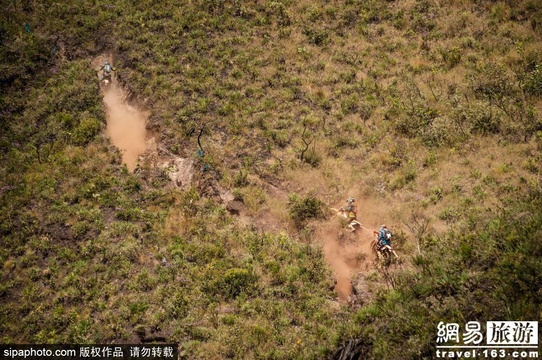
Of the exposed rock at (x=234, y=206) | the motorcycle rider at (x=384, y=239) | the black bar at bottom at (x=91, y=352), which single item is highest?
the exposed rock at (x=234, y=206)

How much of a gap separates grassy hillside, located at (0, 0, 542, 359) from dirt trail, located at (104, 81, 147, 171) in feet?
2.59

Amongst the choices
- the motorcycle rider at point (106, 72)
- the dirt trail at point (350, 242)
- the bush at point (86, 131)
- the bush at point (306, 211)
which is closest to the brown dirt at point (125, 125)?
the motorcycle rider at point (106, 72)

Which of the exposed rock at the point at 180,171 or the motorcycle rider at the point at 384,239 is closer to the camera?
the motorcycle rider at the point at 384,239

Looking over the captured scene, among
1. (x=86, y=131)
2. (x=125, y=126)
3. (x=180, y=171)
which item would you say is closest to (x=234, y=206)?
(x=180, y=171)

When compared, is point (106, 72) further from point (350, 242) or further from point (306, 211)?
point (350, 242)

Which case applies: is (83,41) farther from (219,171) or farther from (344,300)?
(344,300)

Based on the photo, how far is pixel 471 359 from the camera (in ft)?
32.5

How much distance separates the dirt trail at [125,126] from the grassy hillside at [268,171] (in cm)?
79

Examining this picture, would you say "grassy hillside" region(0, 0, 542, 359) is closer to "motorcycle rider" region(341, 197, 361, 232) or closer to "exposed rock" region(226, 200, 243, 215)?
"exposed rock" region(226, 200, 243, 215)

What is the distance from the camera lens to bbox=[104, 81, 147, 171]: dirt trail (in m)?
23.6

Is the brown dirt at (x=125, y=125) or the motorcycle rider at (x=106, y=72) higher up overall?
the motorcycle rider at (x=106, y=72)

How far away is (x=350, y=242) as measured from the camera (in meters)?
18.7

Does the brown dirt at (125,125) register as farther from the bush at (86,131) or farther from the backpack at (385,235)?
the backpack at (385,235)

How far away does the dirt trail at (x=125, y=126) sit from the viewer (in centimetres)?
2359
